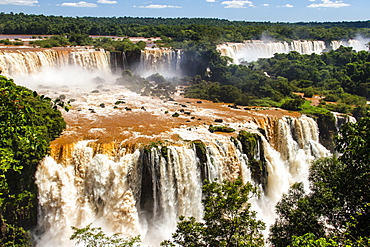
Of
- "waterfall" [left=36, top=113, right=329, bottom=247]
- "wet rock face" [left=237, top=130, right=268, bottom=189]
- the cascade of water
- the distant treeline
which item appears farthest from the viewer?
the cascade of water

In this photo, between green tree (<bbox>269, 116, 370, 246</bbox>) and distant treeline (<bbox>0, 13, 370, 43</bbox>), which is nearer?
green tree (<bbox>269, 116, 370, 246</bbox>)

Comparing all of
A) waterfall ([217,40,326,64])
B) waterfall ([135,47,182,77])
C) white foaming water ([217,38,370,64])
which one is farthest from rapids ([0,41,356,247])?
white foaming water ([217,38,370,64])

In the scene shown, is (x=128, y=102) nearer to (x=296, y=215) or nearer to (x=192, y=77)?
(x=192, y=77)

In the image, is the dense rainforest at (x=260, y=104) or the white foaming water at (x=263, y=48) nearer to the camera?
the dense rainforest at (x=260, y=104)

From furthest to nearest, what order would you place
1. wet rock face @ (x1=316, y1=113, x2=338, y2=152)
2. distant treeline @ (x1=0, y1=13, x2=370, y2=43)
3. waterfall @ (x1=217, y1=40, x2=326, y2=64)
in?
1. distant treeline @ (x1=0, y1=13, x2=370, y2=43)
2. waterfall @ (x1=217, y1=40, x2=326, y2=64)
3. wet rock face @ (x1=316, y1=113, x2=338, y2=152)

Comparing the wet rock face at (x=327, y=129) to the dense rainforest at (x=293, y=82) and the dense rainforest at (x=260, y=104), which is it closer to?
the dense rainforest at (x=260, y=104)

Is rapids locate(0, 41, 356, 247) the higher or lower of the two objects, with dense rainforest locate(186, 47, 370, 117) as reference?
lower

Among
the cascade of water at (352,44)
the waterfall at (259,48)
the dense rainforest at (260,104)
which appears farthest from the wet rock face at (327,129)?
the cascade of water at (352,44)

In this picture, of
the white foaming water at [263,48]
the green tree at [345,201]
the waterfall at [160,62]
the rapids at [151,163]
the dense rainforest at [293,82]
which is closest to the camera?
the green tree at [345,201]

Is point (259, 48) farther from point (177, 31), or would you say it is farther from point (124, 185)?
point (124, 185)

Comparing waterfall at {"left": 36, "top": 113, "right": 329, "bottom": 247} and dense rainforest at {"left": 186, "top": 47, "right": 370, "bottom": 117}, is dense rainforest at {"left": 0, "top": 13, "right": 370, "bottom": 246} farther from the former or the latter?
waterfall at {"left": 36, "top": 113, "right": 329, "bottom": 247}

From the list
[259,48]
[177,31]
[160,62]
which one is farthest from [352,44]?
[160,62]
